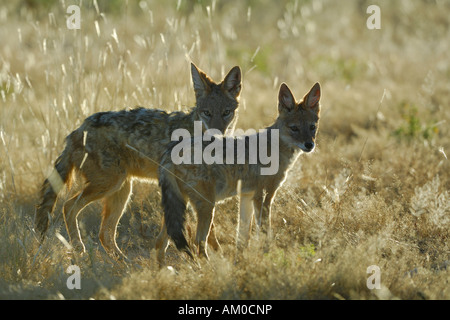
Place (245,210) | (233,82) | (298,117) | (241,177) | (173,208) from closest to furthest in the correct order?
(173,208)
(241,177)
(245,210)
(298,117)
(233,82)

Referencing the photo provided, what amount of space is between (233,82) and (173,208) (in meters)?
2.28

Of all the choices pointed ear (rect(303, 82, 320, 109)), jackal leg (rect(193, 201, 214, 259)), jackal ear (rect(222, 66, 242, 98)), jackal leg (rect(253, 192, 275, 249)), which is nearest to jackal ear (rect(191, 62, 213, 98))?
jackal ear (rect(222, 66, 242, 98))

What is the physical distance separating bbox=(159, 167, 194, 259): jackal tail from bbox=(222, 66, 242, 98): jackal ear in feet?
6.16

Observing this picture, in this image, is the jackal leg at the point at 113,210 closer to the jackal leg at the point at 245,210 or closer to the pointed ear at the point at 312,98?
the jackal leg at the point at 245,210

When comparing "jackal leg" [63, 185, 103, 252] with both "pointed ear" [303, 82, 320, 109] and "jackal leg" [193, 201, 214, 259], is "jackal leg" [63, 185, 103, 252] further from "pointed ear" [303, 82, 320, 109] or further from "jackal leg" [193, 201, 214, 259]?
"pointed ear" [303, 82, 320, 109]

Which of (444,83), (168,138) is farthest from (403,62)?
(168,138)

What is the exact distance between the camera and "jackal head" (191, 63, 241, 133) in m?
6.19

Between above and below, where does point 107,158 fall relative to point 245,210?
above

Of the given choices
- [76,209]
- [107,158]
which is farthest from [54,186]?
[107,158]

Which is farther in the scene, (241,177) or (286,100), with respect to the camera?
(286,100)

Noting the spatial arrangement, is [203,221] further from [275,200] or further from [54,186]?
[54,186]

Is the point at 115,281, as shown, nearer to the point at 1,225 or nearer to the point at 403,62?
the point at 1,225

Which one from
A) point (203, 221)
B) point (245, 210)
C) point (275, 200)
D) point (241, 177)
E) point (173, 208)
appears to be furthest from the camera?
point (275, 200)

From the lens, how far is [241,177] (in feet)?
17.4
